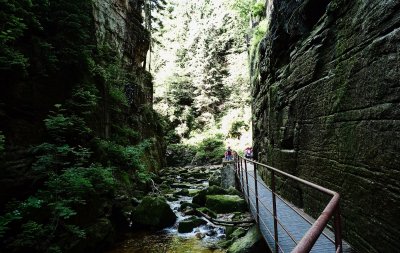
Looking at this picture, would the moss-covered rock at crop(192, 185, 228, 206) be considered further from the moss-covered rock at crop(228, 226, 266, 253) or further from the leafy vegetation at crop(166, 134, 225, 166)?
the leafy vegetation at crop(166, 134, 225, 166)

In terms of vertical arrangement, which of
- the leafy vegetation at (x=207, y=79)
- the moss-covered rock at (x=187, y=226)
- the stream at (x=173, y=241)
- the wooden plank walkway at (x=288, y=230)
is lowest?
the stream at (x=173, y=241)

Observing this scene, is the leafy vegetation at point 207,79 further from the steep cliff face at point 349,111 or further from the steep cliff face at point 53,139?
the steep cliff face at point 349,111

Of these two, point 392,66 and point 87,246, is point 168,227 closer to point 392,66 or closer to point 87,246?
point 87,246

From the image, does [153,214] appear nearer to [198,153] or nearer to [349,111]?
[349,111]

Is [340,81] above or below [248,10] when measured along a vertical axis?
below

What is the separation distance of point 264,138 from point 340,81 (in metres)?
6.37

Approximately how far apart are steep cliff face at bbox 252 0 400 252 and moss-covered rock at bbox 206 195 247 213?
2430 millimetres

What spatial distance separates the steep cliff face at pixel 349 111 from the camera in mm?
3443

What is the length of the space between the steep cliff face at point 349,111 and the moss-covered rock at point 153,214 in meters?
4.04

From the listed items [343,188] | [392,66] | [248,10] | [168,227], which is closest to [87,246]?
[168,227]

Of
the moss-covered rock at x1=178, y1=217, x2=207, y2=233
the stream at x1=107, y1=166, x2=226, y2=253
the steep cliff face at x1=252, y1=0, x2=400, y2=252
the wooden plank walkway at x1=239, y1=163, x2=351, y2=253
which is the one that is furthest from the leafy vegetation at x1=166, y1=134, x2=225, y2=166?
the wooden plank walkway at x1=239, y1=163, x2=351, y2=253

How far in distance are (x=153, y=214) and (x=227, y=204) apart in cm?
247

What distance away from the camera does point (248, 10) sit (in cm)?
1639

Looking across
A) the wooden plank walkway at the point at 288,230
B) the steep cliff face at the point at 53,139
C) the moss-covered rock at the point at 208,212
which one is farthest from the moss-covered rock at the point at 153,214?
the wooden plank walkway at the point at 288,230
